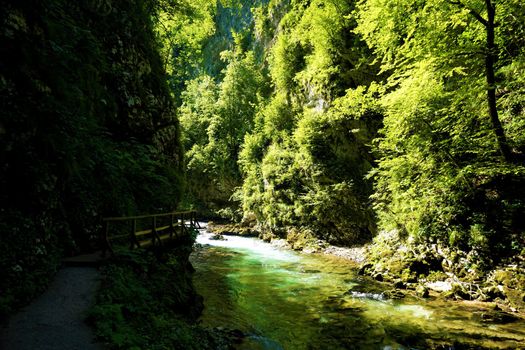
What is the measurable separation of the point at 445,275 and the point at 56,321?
492 inches

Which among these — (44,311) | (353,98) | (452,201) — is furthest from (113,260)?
(353,98)

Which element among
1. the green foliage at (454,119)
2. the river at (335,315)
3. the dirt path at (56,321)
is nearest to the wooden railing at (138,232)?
the dirt path at (56,321)

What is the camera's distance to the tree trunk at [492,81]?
9.34m

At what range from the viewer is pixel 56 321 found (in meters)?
4.97

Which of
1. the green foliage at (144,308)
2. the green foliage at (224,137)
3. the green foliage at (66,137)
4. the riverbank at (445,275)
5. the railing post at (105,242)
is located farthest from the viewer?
the green foliage at (224,137)

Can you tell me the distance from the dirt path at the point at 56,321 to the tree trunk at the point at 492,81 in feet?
36.9

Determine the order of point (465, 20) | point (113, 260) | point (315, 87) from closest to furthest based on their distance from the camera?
point (113, 260) < point (465, 20) < point (315, 87)

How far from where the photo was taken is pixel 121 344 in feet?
15.1

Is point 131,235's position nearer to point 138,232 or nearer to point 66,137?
point 138,232

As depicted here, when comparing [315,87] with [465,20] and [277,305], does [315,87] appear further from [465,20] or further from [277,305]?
[277,305]

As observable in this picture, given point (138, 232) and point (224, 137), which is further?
point (224, 137)

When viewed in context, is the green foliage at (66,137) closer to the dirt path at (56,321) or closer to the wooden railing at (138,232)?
the dirt path at (56,321)

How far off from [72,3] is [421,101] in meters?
12.5

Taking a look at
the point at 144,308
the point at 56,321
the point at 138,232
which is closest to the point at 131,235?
the point at 138,232
